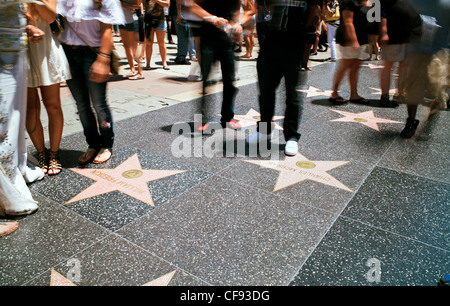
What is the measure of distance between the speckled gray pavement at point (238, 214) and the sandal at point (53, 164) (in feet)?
0.25

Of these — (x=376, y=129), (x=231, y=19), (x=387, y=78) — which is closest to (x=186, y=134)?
(x=231, y=19)

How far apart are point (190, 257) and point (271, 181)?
1123mm

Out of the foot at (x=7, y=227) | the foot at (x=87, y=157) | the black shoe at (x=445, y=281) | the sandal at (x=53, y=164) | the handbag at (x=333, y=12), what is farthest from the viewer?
the handbag at (x=333, y=12)

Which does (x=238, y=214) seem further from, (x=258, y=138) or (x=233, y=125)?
(x=233, y=125)

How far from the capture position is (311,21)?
9.82ft

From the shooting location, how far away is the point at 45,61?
2.56 metres

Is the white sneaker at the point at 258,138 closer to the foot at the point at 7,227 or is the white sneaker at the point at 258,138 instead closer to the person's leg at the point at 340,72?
the person's leg at the point at 340,72

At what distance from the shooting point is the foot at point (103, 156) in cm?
306

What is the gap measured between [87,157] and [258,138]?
5.78 feet

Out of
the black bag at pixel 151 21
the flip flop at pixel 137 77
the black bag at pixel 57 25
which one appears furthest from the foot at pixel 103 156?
the black bag at pixel 151 21

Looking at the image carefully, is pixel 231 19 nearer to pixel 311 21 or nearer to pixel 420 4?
pixel 311 21

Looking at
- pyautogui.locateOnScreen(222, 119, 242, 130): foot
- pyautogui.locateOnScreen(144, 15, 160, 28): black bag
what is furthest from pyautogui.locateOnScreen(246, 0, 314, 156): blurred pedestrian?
pyautogui.locateOnScreen(144, 15, 160, 28): black bag

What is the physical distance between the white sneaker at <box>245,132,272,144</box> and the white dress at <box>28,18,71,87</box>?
193 cm
